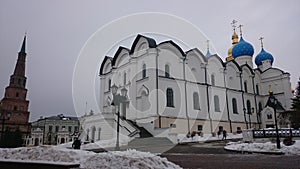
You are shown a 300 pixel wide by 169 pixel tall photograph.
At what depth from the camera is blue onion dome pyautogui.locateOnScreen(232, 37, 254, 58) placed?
4556 centimetres

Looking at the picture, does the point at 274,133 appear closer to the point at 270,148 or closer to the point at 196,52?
the point at 270,148

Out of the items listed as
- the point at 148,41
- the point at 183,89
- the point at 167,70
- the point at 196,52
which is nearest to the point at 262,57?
the point at 196,52

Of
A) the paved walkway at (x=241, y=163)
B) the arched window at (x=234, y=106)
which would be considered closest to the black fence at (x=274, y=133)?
the paved walkway at (x=241, y=163)

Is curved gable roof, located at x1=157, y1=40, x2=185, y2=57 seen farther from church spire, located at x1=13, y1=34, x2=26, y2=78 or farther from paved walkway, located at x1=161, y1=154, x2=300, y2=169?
church spire, located at x1=13, y1=34, x2=26, y2=78

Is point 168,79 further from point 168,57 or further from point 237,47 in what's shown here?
point 237,47

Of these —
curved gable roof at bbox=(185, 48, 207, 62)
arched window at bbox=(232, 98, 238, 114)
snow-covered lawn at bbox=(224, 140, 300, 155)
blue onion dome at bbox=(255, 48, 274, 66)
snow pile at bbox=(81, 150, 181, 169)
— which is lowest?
snow-covered lawn at bbox=(224, 140, 300, 155)

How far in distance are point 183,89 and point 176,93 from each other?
121 centimetres

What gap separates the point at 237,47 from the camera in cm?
4656

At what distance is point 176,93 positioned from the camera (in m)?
30.0

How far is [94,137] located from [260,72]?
32816 mm

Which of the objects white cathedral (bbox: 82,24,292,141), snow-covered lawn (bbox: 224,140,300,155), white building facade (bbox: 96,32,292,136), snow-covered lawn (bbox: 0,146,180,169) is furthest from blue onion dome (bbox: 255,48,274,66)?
snow-covered lawn (bbox: 0,146,180,169)

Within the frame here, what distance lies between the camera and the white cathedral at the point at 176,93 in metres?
27.5

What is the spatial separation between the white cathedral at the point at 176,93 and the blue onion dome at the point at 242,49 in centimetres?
486

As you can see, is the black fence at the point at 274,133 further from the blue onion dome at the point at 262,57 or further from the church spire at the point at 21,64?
the church spire at the point at 21,64
